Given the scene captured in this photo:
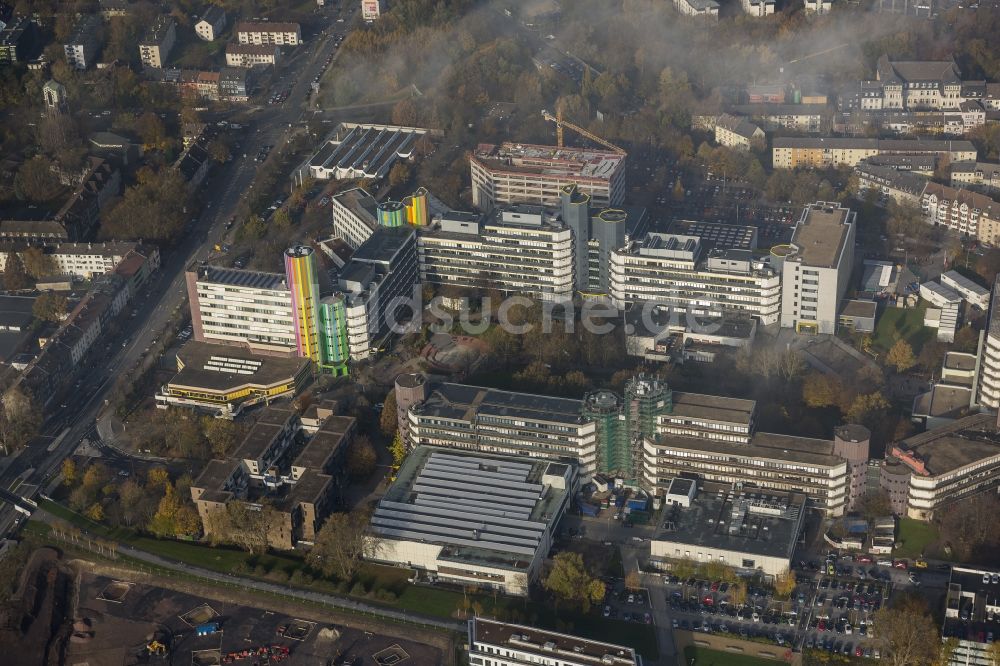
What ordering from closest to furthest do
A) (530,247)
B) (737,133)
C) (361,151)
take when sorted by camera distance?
1. (530,247)
2. (737,133)
3. (361,151)

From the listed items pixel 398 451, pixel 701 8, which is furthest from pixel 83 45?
pixel 398 451

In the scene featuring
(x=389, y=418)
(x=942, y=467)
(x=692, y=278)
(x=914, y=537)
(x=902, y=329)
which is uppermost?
(x=692, y=278)

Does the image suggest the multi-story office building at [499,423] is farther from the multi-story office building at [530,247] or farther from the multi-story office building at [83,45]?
the multi-story office building at [83,45]

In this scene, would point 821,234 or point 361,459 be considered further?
point 821,234

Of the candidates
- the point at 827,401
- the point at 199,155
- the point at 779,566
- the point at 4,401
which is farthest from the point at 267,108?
the point at 779,566

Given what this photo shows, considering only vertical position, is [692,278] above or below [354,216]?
below

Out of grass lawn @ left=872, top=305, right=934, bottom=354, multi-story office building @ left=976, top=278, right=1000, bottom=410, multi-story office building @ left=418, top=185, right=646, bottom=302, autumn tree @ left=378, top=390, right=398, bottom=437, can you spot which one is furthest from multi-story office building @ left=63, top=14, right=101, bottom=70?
multi-story office building @ left=976, top=278, right=1000, bottom=410

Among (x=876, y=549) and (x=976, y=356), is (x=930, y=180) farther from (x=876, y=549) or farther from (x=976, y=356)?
(x=876, y=549)

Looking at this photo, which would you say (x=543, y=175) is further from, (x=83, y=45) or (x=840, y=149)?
(x=83, y=45)
